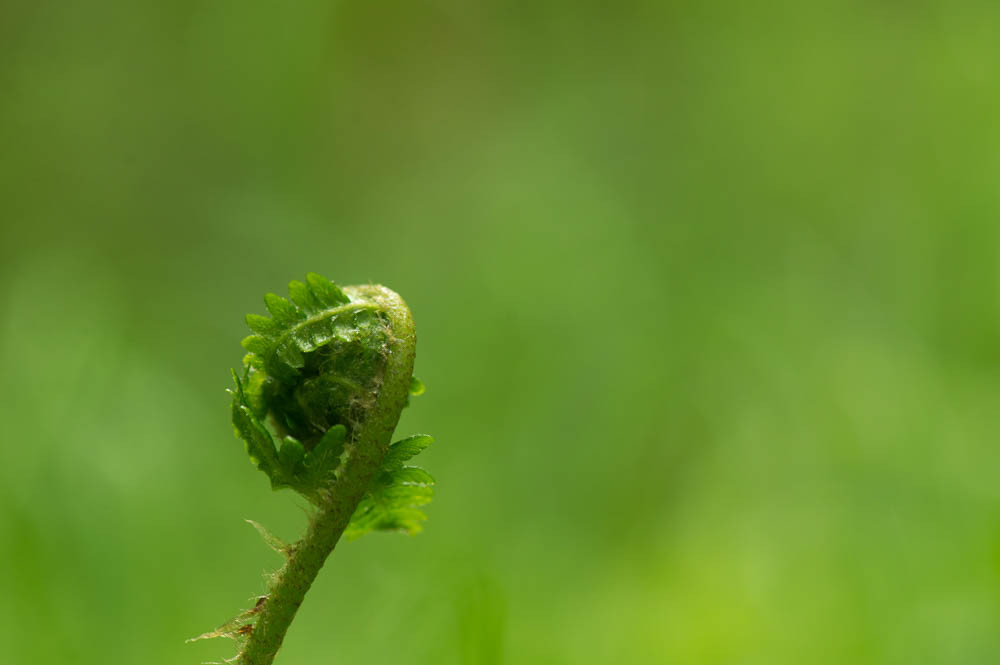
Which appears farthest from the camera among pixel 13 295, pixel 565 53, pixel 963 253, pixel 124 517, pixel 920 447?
pixel 565 53

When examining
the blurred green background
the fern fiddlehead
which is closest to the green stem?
the fern fiddlehead

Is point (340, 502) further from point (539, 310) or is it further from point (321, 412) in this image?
point (539, 310)

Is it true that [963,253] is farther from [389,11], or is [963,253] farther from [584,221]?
[389,11]

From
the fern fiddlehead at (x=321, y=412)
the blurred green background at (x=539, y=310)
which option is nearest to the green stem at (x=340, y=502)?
the fern fiddlehead at (x=321, y=412)

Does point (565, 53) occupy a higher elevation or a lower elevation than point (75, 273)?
higher

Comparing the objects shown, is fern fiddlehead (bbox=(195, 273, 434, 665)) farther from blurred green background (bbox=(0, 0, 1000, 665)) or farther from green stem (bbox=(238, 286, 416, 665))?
blurred green background (bbox=(0, 0, 1000, 665))

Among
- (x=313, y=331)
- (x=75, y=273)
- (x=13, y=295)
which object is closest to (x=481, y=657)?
(x=313, y=331)

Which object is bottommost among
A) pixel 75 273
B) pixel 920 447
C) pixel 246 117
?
pixel 920 447
